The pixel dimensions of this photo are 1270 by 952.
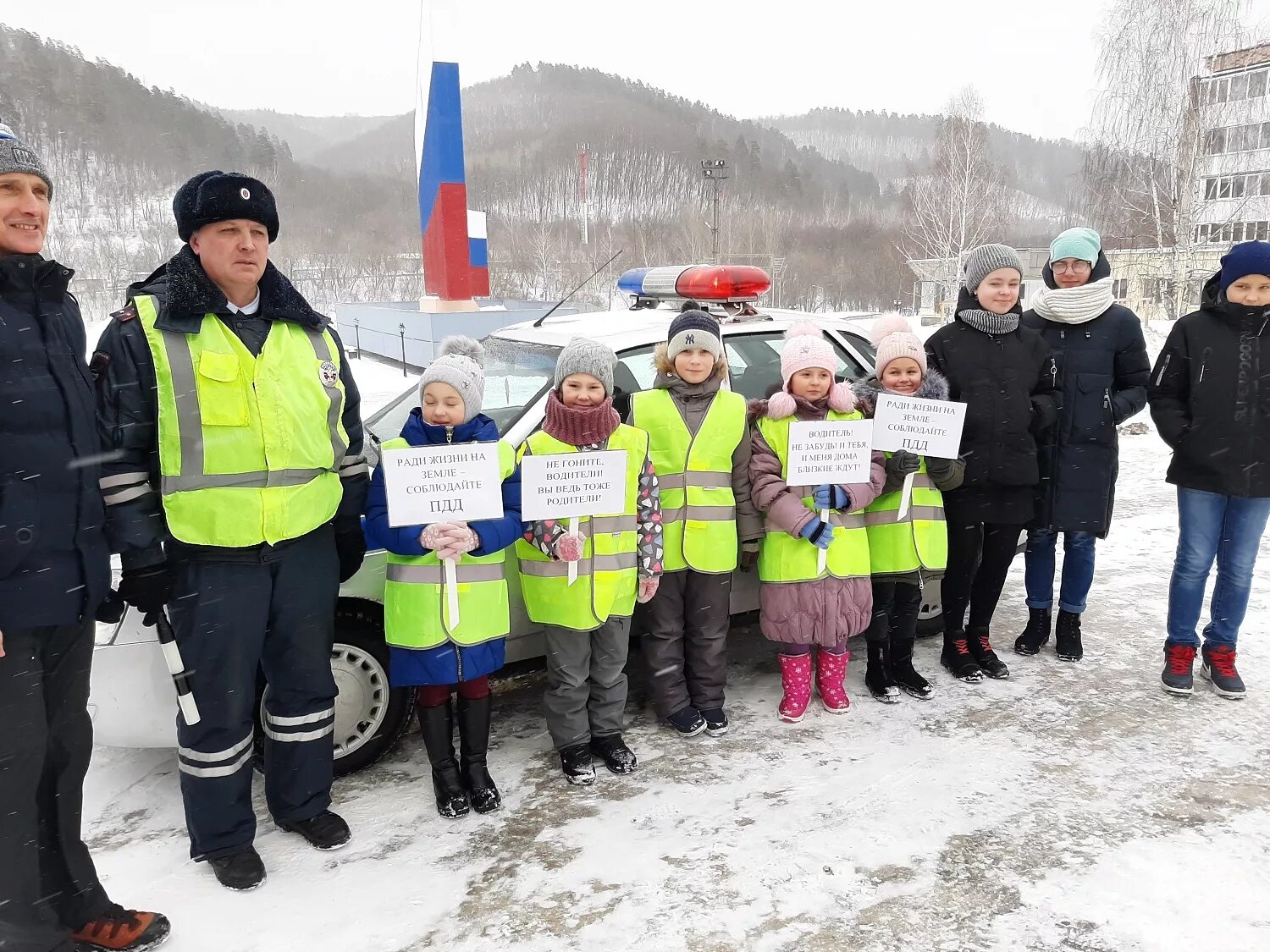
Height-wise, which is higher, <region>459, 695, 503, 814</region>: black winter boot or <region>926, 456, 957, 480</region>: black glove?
<region>926, 456, 957, 480</region>: black glove

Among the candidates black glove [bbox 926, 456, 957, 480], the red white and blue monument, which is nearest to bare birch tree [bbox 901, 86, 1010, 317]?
the red white and blue monument

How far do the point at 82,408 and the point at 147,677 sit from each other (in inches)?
44.7

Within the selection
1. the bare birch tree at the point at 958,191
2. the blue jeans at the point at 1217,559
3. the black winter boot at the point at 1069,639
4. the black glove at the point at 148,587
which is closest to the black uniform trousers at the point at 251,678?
the black glove at the point at 148,587

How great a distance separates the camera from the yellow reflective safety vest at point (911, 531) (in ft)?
11.9

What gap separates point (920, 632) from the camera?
14.7 feet

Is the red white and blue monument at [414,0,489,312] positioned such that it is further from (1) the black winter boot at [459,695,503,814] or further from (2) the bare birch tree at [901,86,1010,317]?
(2) the bare birch tree at [901,86,1010,317]

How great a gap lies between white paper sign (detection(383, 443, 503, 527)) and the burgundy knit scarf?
0.34 m

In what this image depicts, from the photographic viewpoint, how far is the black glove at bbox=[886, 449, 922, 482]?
3.51m

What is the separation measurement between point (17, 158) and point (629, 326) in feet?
8.15

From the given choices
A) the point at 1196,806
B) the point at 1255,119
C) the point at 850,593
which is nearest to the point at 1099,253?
the point at 850,593

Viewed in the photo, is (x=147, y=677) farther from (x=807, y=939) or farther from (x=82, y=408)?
(x=807, y=939)

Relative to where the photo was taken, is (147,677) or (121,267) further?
(121,267)

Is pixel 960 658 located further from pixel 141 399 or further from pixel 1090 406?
pixel 141 399

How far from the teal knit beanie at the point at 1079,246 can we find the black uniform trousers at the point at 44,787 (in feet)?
13.8
